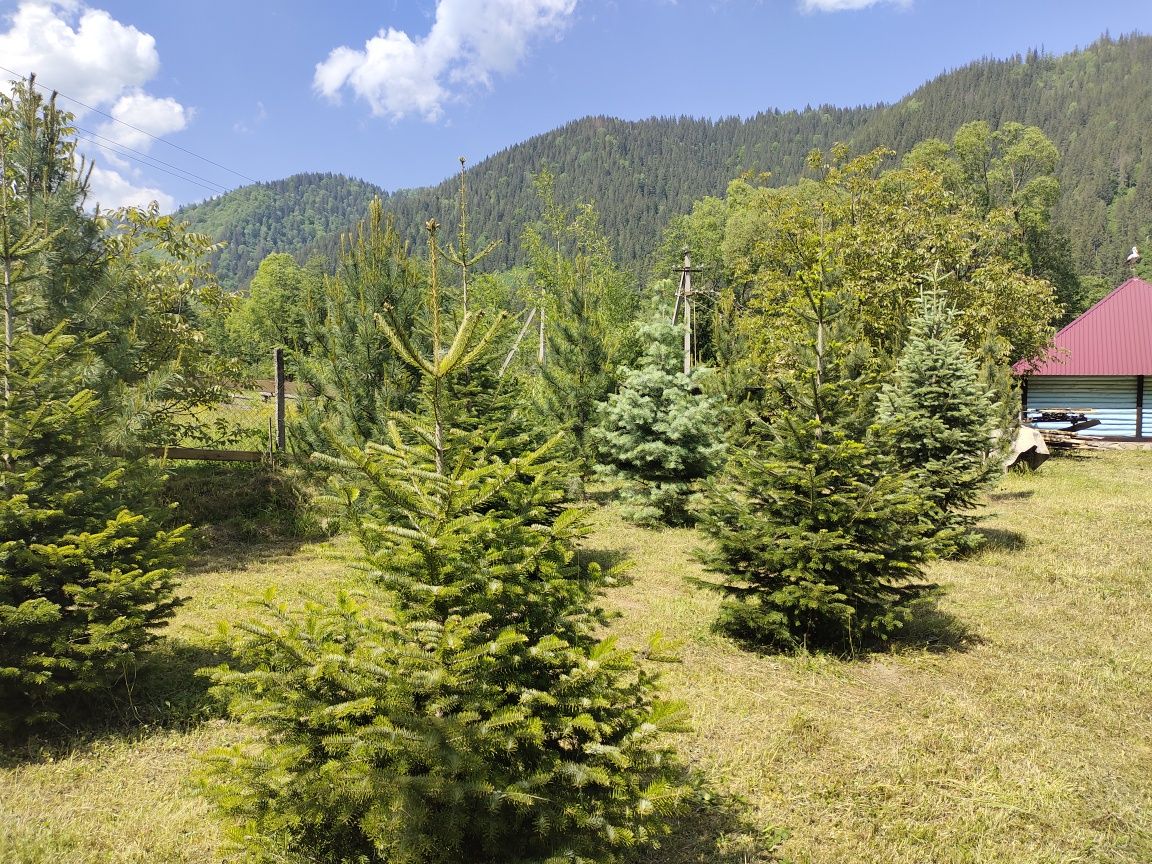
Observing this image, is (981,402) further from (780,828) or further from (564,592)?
(564,592)

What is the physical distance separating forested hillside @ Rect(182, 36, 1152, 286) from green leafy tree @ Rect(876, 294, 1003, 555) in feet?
276

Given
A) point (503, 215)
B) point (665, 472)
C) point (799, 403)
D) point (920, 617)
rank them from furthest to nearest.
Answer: point (503, 215) → point (665, 472) → point (920, 617) → point (799, 403)

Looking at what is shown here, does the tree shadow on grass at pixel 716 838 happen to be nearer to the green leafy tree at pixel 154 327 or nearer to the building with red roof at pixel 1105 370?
the green leafy tree at pixel 154 327

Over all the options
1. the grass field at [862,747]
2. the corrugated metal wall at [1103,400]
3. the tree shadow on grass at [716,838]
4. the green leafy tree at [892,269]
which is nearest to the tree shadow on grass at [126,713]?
the grass field at [862,747]

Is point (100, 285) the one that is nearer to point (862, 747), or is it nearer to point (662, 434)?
point (662, 434)

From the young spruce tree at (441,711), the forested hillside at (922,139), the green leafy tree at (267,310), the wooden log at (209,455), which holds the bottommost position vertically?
the young spruce tree at (441,711)

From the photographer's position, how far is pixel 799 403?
265 inches

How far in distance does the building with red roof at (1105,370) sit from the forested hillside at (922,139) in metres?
64.3

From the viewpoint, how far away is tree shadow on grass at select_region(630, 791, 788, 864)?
11.9 ft

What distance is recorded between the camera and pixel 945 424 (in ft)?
35.1

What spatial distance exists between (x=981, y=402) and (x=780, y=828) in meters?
9.33

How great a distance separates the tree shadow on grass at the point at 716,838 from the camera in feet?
11.9

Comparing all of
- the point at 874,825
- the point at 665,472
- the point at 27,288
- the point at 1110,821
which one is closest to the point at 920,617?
the point at 1110,821

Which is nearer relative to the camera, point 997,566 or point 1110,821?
point 1110,821
